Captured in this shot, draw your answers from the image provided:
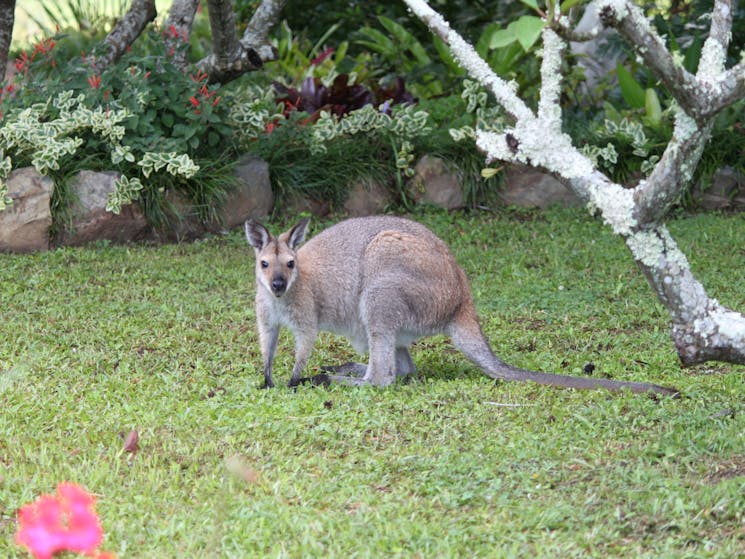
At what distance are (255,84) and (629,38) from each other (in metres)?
7.92

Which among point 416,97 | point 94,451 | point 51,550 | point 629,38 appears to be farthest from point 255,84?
point 51,550

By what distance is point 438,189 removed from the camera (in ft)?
31.9

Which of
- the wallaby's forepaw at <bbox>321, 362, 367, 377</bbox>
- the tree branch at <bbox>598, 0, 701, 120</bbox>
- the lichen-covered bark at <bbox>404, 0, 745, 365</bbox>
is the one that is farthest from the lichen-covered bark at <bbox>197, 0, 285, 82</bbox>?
the tree branch at <bbox>598, 0, 701, 120</bbox>

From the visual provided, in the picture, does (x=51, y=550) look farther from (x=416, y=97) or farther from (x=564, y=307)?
(x=416, y=97)

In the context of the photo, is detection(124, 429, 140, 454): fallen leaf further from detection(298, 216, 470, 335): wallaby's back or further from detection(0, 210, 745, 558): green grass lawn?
detection(298, 216, 470, 335): wallaby's back

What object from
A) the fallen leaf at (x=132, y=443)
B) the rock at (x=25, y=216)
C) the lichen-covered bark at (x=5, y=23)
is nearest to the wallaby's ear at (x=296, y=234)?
the fallen leaf at (x=132, y=443)

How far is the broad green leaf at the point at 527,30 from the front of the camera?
313 cm

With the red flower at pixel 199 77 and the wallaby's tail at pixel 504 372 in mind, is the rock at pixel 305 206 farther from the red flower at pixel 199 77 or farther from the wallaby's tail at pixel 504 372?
the wallaby's tail at pixel 504 372

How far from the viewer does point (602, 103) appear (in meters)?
11.1

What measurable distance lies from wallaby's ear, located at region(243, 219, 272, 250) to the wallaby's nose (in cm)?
30

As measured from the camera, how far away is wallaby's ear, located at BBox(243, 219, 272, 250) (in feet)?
18.4

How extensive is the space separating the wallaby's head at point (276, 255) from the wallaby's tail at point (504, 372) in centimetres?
89

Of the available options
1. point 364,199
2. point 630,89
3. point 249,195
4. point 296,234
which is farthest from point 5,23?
point 630,89

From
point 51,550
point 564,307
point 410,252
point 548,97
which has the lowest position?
point 564,307
